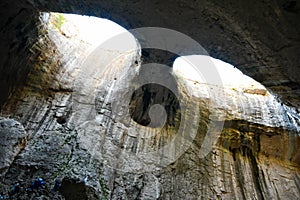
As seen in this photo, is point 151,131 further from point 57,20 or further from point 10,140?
point 57,20

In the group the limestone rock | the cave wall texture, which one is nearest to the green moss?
the cave wall texture

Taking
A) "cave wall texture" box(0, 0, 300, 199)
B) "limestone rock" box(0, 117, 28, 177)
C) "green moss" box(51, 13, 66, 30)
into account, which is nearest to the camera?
"cave wall texture" box(0, 0, 300, 199)

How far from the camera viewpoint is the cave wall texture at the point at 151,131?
3.01 meters

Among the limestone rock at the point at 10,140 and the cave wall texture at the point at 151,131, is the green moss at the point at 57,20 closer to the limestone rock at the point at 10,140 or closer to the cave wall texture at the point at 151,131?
the cave wall texture at the point at 151,131

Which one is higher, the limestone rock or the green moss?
the green moss

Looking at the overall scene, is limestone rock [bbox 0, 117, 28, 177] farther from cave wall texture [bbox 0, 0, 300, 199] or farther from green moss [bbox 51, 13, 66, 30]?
green moss [bbox 51, 13, 66, 30]

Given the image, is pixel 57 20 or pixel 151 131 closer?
pixel 151 131

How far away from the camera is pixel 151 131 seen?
5566mm

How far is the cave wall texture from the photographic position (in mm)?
3006

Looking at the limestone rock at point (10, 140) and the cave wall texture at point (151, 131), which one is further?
the limestone rock at point (10, 140)

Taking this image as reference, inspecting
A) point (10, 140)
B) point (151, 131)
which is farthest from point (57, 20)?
point (151, 131)

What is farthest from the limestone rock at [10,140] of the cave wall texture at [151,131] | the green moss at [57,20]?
the green moss at [57,20]

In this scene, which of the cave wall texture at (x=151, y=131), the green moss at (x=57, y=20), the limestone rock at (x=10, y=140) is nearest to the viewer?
the cave wall texture at (x=151, y=131)

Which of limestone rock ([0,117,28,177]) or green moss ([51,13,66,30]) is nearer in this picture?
limestone rock ([0,117,28,177])
